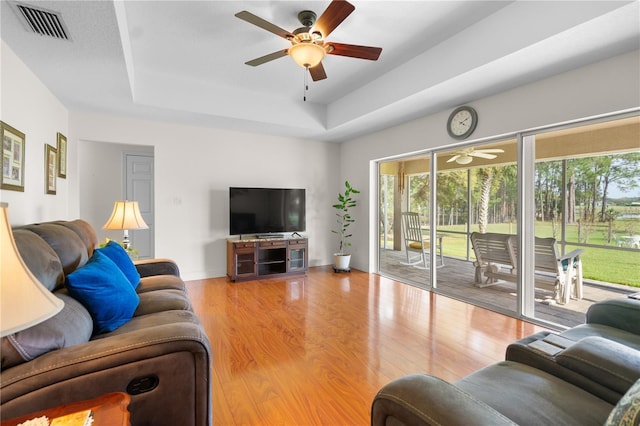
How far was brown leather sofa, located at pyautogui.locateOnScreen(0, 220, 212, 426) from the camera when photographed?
1.04 m

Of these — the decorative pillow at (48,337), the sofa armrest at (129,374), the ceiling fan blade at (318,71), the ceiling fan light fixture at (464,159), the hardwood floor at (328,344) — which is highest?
the ceiling fan blade at (318,71)

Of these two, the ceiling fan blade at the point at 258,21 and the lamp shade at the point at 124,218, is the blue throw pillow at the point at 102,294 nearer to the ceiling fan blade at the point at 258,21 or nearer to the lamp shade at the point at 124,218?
the lamp shade at the point at 124,218

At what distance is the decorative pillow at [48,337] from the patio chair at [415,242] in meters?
4.04

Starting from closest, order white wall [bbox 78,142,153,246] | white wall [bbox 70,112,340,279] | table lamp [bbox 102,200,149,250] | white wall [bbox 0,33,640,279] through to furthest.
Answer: white wall [bbox 0,33,640,279], table lamp [bbox 102,200,149,250], white wall [bbox 70,112,340,279], white wall [bbox 78,142,153,246]

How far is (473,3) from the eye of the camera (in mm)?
2430

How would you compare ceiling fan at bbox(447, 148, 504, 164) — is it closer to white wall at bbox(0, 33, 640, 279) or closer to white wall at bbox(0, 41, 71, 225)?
white wall at bbox(0, 33, 640, 279)

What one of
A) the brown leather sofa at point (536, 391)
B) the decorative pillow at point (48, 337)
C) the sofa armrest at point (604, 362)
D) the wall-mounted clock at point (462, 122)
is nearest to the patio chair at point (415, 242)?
the wall-mounted clock at point (462, 122)

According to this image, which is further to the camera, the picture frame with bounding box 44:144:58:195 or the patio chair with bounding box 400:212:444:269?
the patio chair with bounding box 400:212:444:269

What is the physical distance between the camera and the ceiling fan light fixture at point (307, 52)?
232cm

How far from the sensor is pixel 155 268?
2.88m

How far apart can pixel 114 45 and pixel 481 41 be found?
3.08 metres

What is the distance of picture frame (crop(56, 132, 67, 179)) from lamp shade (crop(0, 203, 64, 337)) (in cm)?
355

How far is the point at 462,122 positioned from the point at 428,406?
3.60m

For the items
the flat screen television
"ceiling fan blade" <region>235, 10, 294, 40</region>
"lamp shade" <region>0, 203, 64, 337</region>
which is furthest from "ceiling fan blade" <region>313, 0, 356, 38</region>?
the flat screen television
